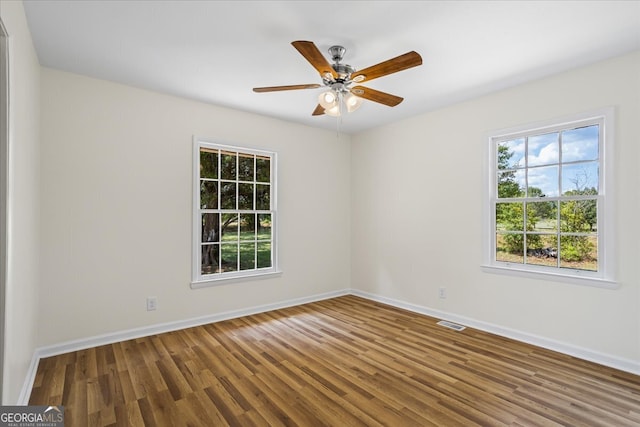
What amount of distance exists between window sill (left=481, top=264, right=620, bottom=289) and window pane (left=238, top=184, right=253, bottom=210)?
2998 millimetres

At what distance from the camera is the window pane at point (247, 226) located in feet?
14.1

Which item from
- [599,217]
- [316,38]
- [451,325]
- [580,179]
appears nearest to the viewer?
[316,38]

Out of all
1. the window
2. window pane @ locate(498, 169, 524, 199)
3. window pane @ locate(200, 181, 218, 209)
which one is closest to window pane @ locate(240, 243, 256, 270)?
the window

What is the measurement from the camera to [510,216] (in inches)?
141

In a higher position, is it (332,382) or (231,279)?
(231,279)

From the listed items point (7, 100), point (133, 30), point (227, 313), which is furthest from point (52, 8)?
point (227, 313)

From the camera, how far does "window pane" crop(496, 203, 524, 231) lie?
11.5 feet

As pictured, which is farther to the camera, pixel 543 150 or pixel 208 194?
pixel 208 194

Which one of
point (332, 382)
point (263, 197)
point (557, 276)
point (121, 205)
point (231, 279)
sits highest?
point (263, 197)

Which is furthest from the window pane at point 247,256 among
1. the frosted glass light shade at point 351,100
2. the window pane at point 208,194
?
the frosted glass light shade at point 351,100

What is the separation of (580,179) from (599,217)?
15.5 inches

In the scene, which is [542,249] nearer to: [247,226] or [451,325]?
[451,325]

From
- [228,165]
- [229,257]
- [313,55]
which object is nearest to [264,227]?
[229,257]

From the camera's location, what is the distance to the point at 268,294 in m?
4.43
